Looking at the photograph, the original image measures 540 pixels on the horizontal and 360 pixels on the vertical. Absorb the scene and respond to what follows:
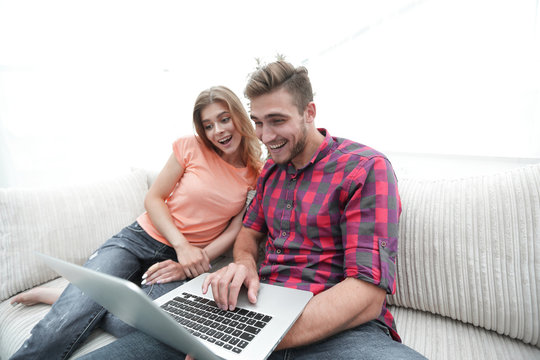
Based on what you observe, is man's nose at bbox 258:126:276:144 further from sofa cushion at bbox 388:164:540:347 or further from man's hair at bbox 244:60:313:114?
sofa cushion at bbox 388:164:540:347

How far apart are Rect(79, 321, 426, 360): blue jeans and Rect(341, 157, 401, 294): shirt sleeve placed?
0.13 metres

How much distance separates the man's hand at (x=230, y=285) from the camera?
68 cm

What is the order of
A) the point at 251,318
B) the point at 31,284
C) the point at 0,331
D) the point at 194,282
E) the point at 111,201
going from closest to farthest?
1. the point at 251,318
2. the point at 194,282
3. the point at 0,331
4. the point at 31,284
5. the point at 111,201

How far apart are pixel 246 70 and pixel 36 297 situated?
5.87ft

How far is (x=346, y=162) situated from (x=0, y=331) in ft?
4.94

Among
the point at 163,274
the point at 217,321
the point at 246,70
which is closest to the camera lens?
the point at 217,321

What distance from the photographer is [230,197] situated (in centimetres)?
124

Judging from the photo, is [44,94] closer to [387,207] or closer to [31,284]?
[31,284]

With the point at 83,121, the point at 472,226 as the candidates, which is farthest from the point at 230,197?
the point at 83,121

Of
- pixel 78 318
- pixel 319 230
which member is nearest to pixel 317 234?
pixel 319 230

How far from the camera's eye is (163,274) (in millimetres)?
1089

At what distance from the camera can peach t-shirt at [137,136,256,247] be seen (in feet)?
4.06

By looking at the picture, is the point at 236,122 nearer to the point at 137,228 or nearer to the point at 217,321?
the point at 137,228

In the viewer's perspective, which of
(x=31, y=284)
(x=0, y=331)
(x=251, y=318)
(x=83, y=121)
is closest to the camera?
(x=251, y=318)
